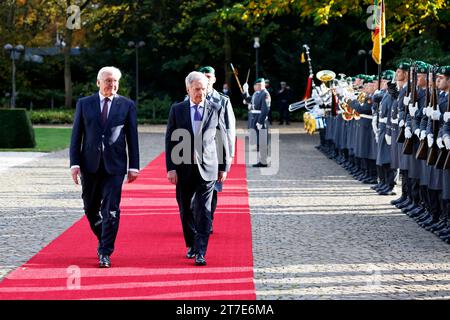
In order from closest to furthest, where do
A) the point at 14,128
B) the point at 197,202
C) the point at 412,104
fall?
the point at 197,202 < the point at 412,104 < the point at 14,128

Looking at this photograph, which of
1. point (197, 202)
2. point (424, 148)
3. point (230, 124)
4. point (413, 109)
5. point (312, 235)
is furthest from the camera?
point (413, 109)

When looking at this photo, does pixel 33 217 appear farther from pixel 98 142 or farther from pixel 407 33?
pixel 407 33

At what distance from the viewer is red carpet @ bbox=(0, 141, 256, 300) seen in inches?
352

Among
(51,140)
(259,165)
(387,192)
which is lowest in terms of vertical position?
(51,140)

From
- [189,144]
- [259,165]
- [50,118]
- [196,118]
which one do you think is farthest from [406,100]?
[50,118]

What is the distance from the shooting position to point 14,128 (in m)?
30.5

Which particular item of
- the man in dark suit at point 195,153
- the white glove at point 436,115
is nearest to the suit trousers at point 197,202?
the man in dark suit at point 195,153

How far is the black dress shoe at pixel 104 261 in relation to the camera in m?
10.3

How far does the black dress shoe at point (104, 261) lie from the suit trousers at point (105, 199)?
3 cm

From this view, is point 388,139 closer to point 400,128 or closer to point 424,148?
point 400,128

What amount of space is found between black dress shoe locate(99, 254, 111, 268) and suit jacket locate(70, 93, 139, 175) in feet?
2.62

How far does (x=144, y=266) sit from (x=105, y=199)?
2.49 feet

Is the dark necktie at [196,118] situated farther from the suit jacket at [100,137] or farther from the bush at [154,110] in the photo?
the bush at [154,110]
